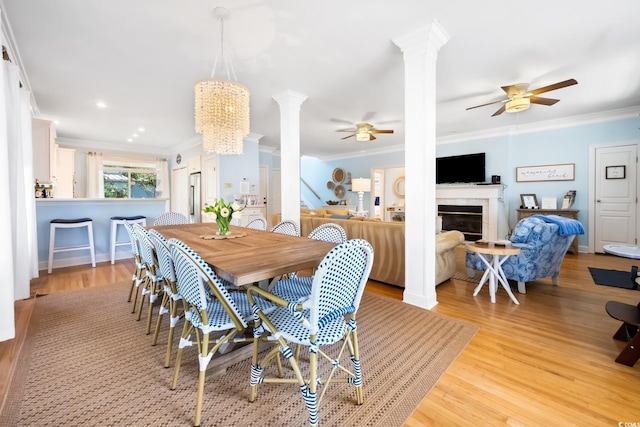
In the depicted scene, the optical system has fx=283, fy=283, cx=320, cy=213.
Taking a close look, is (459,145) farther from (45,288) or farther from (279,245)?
(45,288)

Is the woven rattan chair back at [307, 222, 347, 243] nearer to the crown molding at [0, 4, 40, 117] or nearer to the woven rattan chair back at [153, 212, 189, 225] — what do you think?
the woven rattan chair back at [153, 212, 189, 225]

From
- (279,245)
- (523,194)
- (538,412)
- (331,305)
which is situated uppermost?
(523,194)

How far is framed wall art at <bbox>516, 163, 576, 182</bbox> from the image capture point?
536 cm

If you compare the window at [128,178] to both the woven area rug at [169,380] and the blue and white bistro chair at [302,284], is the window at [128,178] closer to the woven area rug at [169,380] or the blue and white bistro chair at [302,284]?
the woven area rug at [169,380]

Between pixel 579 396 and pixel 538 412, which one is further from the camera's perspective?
pixel 579 396

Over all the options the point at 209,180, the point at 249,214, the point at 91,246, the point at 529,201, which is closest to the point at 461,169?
the point at 529,201

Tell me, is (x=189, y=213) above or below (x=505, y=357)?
above

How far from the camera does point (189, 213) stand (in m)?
7.56

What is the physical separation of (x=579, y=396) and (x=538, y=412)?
33 centimetres

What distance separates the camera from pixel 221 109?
8.86ft

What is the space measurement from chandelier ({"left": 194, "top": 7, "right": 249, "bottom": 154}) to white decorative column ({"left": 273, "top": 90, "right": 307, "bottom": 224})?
123cm

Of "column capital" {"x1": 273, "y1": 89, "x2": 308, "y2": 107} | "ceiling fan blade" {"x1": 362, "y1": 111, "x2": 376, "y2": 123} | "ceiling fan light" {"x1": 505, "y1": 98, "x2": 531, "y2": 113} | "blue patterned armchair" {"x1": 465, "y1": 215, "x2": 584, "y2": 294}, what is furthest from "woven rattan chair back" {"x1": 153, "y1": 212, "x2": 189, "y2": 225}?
"ceiling fan light" {"x1": 505, "y1": 98, "x2": 531, "y2": 113}

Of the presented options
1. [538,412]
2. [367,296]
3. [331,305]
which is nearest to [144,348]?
[331,305]

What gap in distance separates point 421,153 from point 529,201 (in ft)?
14.5
